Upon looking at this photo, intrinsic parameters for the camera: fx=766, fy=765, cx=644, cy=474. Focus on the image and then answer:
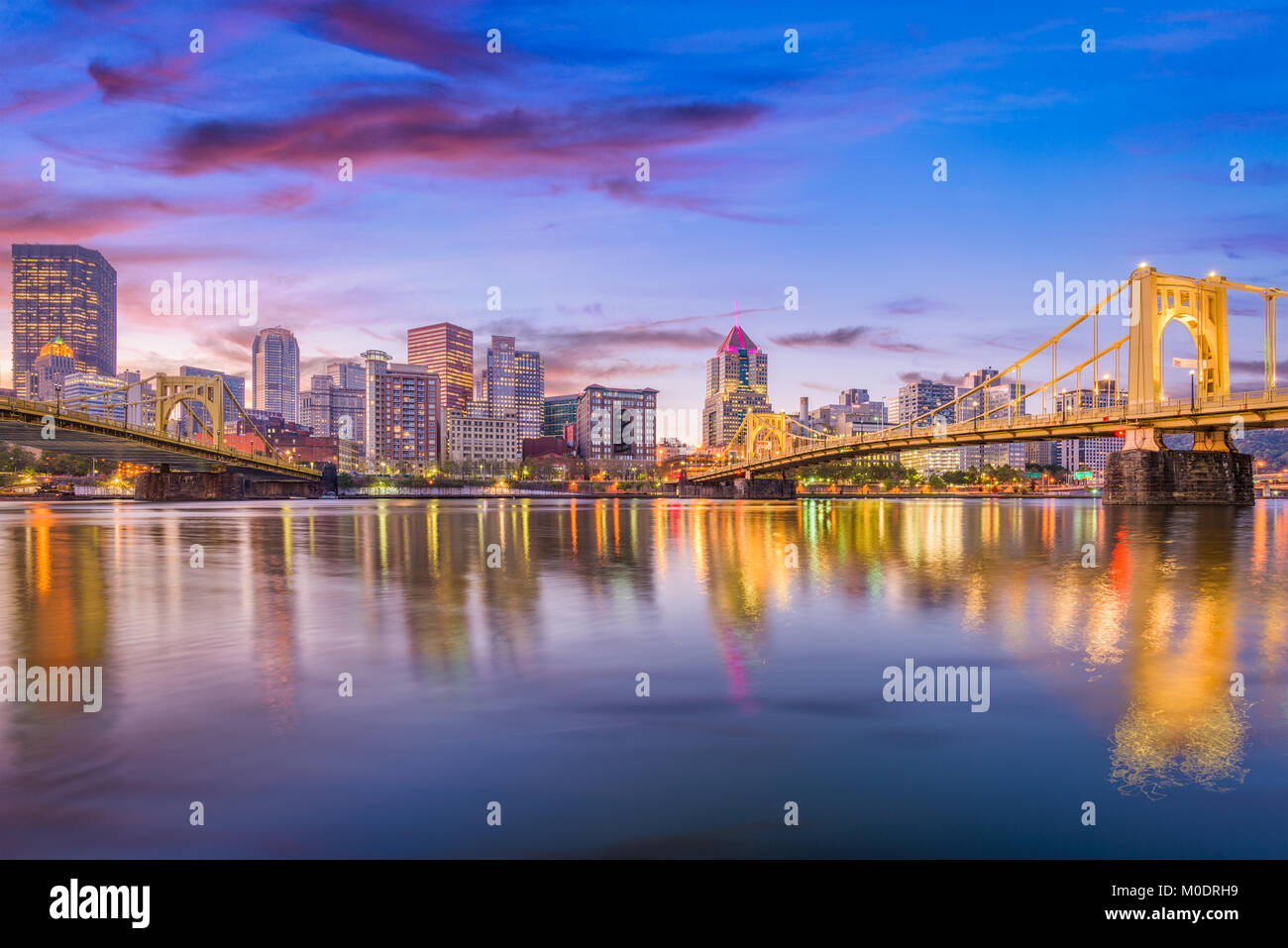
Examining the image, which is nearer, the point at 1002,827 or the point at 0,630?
the point at 1002,827

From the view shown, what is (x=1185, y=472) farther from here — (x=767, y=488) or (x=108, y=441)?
(x=108, y=441)

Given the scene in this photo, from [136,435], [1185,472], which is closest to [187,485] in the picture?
[136,435]

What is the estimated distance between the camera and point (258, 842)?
15.6ft

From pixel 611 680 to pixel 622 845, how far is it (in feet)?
13.1

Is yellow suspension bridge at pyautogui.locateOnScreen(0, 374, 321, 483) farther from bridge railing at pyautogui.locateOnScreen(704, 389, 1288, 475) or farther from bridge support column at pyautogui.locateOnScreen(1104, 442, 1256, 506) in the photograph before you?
bridge support column at pyautogui.locateOnScreen(1104, 442, 1256, 506)

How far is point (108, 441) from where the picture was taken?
8125 centimetres

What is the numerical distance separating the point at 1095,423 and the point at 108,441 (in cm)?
9593

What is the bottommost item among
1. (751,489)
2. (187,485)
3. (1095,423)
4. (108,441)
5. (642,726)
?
(751,489)

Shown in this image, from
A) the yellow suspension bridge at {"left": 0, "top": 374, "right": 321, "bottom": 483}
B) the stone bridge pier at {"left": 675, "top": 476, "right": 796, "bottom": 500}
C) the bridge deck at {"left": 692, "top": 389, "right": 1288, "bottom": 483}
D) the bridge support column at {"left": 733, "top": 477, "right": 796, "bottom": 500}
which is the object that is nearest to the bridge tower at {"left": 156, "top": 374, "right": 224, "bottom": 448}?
the yellow suspension bridge at {"left": 0, "top": 374, "right": 321, "bottom": 483}

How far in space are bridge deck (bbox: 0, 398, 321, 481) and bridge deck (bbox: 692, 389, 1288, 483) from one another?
272 ft

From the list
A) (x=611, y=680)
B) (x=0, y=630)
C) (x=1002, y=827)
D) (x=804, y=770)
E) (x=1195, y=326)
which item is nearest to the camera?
(x=1002, y=827)

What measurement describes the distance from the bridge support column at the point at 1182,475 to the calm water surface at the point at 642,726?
54.2m
